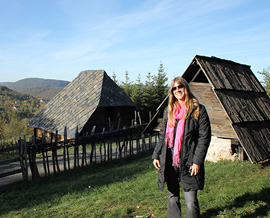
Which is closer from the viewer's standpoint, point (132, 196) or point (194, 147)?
point (194, 147)

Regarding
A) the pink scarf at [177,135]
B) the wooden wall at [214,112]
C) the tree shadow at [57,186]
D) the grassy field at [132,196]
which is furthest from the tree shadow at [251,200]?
the tree shadow at [57,186]

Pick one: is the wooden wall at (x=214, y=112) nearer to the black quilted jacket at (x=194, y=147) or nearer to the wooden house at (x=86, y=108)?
the black quilted jacket at (x=194, y=147)

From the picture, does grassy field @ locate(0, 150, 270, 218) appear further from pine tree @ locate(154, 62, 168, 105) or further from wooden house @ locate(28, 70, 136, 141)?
pine tree @ locate(154, 62, 168, 105)

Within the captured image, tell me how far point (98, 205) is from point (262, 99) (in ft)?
22.4

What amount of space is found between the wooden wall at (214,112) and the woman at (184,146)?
4.64 meters

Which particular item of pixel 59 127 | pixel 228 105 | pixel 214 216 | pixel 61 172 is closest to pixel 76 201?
pixel 214 216

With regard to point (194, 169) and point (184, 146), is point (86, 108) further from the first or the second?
point (194, 169)

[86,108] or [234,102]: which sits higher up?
[86,108]

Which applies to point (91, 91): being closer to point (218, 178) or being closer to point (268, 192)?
point (218, 178)

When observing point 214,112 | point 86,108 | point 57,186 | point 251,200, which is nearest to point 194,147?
point 251,200

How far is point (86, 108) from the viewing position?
17594 millimetres

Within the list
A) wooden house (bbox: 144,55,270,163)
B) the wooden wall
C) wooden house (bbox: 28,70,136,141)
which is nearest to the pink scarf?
wooden house (bbox: 144,55,270,163)

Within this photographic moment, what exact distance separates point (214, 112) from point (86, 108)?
11557 mm

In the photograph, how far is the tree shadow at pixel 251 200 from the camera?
12.6 feet
